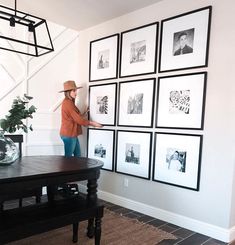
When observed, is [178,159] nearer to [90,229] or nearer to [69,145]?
[90,229]

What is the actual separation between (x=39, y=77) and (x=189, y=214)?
2.79 meters

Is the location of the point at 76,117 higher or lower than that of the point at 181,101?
lower

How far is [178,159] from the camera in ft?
9.14

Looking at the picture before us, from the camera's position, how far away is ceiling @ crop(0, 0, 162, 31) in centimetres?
305

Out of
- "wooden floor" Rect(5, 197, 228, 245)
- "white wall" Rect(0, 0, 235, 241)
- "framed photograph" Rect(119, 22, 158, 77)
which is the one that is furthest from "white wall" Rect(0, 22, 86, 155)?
"framed photograph" Rect(119, 22, 158, 77)

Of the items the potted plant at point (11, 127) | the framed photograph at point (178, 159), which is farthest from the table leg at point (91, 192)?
the framed photograph at point (178, 159)

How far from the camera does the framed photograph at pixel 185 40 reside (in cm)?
259

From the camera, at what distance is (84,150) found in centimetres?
399

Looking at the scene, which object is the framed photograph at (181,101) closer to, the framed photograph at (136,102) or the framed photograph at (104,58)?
the framed photograph at (136,102)

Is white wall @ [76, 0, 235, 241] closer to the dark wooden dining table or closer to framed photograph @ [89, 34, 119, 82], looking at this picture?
framed photograph @ [89, 34, 119, 82]

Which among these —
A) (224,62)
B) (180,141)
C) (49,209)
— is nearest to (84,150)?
(180,141)

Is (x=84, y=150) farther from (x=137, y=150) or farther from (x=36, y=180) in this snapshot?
(x=36, y=180)

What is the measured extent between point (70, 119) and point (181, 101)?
161 cm

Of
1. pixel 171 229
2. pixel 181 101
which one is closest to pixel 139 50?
pixel 181 101
